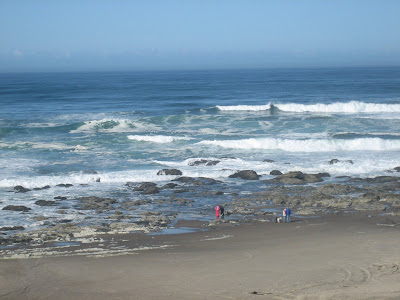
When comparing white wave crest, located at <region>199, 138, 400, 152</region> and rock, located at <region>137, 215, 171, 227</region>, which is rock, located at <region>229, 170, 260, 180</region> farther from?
white wave crest, located at <region>199, 138, 400, 152</region>

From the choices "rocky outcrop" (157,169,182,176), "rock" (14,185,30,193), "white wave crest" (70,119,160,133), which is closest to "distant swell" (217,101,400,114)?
"white wave crest" (70,119,160,133)

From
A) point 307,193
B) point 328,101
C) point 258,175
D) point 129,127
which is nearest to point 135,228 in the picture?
point 307,193

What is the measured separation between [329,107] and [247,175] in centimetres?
2436

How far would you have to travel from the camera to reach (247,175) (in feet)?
71.2

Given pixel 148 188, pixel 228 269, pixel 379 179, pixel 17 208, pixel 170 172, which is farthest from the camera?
pixel 170 172

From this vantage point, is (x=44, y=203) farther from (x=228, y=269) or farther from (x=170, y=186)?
(x=228, y=269)

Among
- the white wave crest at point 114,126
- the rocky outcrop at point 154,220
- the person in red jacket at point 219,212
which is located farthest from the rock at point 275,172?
the white wave crest at point 114,126

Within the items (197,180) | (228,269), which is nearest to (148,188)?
(197,180)

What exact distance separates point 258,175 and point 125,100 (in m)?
29.8

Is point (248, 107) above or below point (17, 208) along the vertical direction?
above

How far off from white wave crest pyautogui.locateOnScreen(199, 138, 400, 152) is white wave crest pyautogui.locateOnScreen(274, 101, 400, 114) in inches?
542

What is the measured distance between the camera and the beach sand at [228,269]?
30.3ft

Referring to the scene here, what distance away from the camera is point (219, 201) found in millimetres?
18078

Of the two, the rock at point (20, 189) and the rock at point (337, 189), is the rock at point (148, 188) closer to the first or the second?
the rock at point (20, 189)
